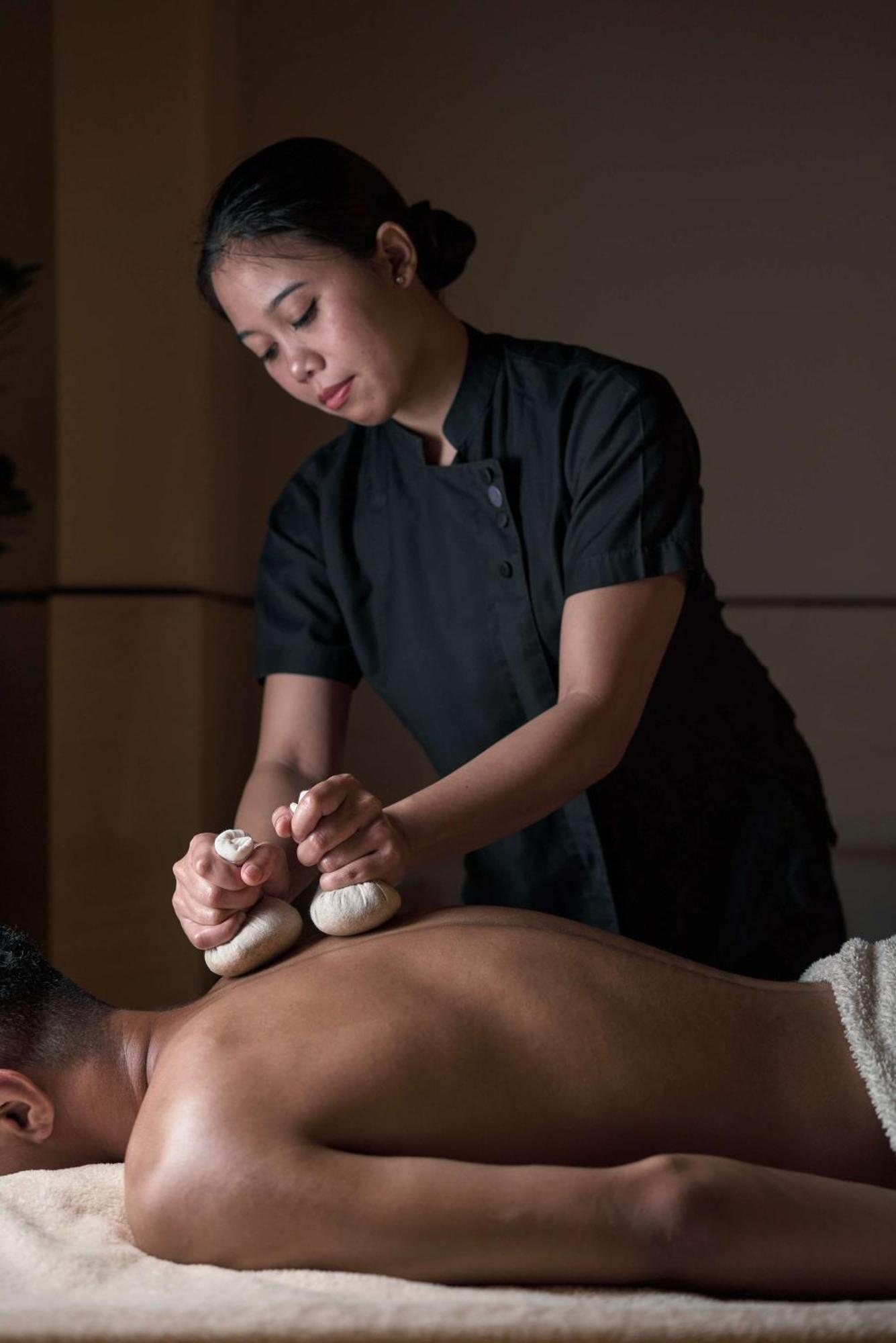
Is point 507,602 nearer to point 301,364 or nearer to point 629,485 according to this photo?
point 629,485

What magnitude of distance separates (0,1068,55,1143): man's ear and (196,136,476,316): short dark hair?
906mm

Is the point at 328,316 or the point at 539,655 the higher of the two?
the point at 328,316

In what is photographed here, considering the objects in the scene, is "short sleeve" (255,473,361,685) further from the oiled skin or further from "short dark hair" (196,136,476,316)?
the oiled skin

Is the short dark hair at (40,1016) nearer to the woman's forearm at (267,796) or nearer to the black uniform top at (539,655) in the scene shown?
the woman's forearm at (267,796)

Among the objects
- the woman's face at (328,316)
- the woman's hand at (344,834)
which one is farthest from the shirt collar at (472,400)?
the woman's hand at (344,834)

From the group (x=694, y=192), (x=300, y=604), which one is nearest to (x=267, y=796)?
(x=300, y=604)

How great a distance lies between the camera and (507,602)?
5.78 ft

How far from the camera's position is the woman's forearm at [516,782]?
4.48 ft

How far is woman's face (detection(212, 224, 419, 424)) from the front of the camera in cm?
158

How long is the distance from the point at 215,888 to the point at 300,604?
2.29 ft

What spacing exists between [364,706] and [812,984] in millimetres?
2073

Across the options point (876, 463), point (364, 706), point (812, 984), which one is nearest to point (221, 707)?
point (364, 706)

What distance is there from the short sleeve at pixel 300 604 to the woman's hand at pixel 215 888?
1.87 feet

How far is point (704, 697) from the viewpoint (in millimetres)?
1790
